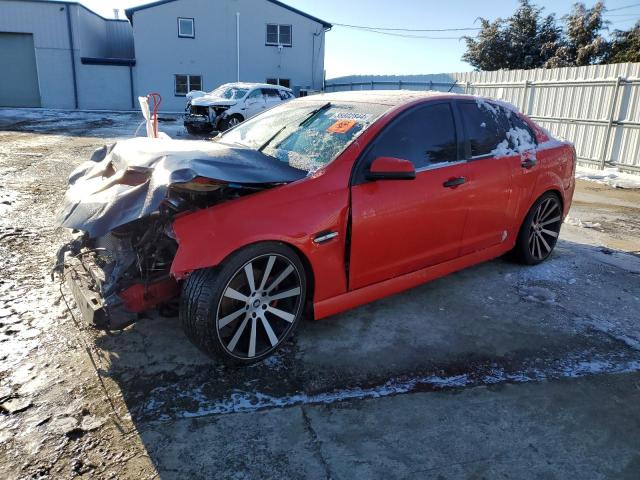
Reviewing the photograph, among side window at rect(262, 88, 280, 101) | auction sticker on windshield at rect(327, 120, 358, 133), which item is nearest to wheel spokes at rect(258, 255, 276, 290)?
auction sticker on windshield at rect(327, 120, 358, 133)

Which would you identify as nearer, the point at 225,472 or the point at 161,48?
the point at 225,472

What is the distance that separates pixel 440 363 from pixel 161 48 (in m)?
28.3

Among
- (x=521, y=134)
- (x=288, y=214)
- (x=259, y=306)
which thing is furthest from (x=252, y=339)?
(x=521, y=134)

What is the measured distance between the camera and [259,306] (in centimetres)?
306

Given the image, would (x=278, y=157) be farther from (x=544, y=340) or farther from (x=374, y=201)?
(x=544, y=340)

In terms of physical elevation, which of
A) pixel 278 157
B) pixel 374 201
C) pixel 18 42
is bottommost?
pixel 374 201

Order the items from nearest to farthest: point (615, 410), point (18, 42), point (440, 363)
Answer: point (615, 410) → point (440, 363) → point (18, 42)

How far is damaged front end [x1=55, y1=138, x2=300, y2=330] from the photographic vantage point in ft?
9.20

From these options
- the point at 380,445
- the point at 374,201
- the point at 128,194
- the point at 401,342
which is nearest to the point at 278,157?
the point at 374,201

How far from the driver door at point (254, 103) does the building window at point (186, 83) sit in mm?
13224

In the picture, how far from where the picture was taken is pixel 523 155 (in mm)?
4492

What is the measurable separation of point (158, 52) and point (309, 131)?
26887 millimetres

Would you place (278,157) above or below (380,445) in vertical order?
above

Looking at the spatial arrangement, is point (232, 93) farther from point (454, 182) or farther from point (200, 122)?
point (454, 182)
